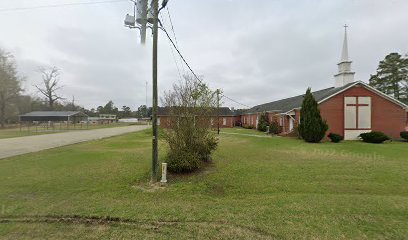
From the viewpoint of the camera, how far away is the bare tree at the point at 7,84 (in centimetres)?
5013

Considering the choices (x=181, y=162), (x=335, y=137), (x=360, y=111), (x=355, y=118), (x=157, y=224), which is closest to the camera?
(x=157, y=224)

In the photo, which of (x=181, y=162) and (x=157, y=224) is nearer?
(x=157, y=224)

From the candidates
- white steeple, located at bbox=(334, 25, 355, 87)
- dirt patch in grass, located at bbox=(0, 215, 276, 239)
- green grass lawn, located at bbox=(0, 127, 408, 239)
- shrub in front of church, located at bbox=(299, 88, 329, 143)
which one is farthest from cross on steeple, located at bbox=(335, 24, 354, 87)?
dirt patch in grass, located at bbox=(0, 215, 276, 239)

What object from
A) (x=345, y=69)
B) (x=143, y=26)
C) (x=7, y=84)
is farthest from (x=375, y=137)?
(x=7, y=84)

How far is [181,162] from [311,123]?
14.2 m

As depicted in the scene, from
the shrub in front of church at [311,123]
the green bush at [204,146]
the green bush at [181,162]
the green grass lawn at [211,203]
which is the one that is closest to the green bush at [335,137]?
the shrub in front of church at [311,123]

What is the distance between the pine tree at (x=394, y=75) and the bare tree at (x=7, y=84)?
230 ft

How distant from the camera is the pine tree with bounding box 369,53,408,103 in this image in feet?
135

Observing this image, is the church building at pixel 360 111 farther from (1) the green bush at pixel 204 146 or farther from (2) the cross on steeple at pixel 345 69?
(1) the green bush at pixel 204 146

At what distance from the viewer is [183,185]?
6.96 metres

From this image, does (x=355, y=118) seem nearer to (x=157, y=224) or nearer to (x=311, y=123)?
(x=311, y=123)

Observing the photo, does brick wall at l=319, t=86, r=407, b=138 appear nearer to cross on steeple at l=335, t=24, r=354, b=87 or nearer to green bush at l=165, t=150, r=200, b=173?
cross on steeple at l=335, t=24, r=354, b=87

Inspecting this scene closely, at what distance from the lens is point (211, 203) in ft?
18.0

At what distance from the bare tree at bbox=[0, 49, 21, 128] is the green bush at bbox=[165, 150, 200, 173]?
57.3 meters
